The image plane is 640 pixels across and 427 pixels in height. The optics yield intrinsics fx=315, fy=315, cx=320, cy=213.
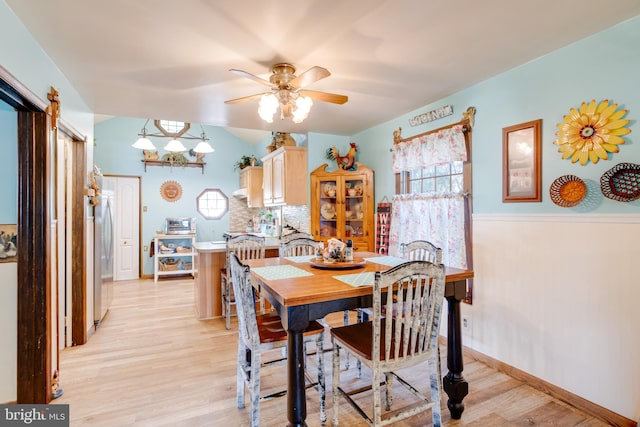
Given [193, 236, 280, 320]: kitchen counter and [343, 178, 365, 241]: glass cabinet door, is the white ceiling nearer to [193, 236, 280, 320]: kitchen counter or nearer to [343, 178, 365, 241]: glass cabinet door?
[343, 178, 365, 241]: glass cabinet door

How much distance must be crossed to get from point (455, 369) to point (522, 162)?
1.60m

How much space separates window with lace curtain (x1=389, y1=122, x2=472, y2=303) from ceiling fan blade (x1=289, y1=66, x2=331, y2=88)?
5.06ft

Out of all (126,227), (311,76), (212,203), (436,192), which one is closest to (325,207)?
(436,192)

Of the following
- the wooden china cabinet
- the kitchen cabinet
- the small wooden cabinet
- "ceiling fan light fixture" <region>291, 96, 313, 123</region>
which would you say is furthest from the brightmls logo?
the small wooden cabinet

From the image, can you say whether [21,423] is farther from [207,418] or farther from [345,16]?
[345,16]

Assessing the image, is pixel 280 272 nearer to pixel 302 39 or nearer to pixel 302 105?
pixel 302 105

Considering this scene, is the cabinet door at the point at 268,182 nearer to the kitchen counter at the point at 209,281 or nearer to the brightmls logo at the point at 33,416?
the kitchen counter at the point at 209,281

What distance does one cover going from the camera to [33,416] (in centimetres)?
192

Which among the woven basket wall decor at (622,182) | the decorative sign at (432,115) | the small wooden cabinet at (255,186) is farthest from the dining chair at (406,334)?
the small wooden cabinet at (255,186)

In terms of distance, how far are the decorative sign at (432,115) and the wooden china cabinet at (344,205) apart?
2.96ft

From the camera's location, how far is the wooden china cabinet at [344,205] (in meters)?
4.14

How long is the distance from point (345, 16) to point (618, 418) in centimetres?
286

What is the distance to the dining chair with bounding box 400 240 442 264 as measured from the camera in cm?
237

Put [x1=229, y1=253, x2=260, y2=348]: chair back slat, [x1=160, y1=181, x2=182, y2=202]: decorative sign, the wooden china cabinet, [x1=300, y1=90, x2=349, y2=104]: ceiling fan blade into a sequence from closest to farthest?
[x1=229, y1=253, x2=260, y2=348]: chair back slat, [x1=300, y1=90, x2=349, y2=104]: ceiling fan blade, the wooden china cabinet, [x1=160, y1=181, x2=182, y2=202]: decorative sign
